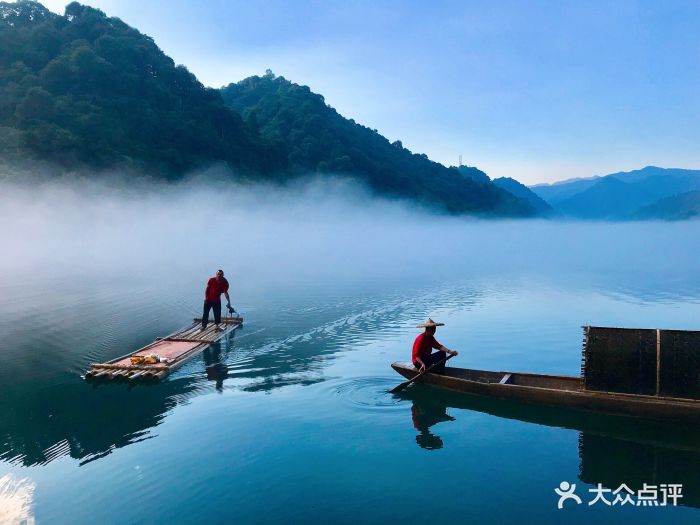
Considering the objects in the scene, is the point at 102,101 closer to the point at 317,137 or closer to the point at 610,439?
the point at 317,137

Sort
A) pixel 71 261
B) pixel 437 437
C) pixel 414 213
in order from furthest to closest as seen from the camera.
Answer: pixel 414 213 < pixel 71 261 < pixel 437 437

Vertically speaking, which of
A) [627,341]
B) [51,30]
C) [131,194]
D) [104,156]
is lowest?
[627,341]

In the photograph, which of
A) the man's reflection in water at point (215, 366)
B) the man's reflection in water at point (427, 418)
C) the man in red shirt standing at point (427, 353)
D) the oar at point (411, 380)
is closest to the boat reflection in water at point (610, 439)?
the man's reflection in water at point (427, 418)

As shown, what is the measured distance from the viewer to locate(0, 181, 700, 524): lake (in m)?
10.2

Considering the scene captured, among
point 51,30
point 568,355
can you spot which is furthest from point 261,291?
point 51,30

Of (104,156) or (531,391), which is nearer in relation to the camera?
(531,391)

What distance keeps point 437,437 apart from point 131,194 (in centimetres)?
7397

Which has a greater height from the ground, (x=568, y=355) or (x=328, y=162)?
(x=328, y=162)

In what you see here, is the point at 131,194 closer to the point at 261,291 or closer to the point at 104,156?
the point at 104,156

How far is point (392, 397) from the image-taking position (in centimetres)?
1592

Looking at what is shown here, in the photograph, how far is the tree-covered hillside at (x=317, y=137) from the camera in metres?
142

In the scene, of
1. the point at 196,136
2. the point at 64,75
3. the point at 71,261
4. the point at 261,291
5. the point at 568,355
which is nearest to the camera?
the point at 568,355

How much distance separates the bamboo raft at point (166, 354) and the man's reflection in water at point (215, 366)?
0.96 feet

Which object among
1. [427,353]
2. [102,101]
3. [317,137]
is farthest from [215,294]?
[317,137]
